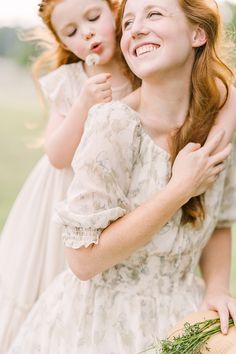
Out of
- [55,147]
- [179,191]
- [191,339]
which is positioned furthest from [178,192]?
[55,147]

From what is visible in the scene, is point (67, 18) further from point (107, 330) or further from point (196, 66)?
point (107, 330)

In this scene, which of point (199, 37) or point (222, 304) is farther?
point (199, 37)

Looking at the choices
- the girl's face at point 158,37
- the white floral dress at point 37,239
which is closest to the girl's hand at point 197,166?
the girl's face at point 158,37

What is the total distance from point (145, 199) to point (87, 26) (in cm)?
82

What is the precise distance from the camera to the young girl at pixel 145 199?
8.76ft

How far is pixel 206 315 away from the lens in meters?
2.61

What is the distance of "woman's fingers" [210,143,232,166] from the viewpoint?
9.18 feet

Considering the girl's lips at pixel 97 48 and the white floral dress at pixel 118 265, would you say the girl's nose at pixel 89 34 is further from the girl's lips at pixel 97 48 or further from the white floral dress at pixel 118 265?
the white floral dress at pixel 118 265

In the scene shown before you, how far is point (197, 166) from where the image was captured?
2.75 m

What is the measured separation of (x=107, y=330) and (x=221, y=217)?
0.60 m

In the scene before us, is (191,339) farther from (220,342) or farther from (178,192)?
(178,192)

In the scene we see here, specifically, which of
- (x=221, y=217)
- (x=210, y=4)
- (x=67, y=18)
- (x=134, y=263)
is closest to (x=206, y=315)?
(x=134, y=263)

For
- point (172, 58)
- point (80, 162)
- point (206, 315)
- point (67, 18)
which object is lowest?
point (206, 315)

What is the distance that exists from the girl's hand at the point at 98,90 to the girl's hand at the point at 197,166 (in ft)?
1.33
